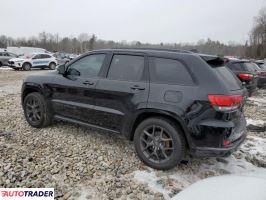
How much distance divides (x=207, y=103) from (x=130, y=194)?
1506mm

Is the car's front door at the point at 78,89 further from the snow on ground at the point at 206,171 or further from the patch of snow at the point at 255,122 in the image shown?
the patch of snow at the point at 255,122

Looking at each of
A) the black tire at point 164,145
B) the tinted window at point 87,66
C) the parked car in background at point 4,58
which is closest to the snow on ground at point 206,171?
the black tire at point 164,145

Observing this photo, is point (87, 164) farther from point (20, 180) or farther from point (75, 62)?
point (75, 62)

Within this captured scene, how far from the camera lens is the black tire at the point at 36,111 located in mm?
4797

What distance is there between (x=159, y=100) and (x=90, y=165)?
144 cm

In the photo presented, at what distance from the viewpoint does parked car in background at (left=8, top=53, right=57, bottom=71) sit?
793 inches

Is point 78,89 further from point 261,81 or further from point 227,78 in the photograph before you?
point 261,81

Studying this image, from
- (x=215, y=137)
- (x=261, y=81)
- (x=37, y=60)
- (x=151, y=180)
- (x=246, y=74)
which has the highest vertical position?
(x=37, y=60)

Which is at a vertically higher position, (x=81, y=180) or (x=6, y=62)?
(x=6, y=62)

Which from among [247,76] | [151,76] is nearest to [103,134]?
[151,76]

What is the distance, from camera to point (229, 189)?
1979 mm

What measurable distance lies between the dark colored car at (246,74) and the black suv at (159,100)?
5507mm

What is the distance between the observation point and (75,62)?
4.53 m

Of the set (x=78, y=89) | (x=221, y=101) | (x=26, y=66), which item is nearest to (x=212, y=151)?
(x=221, y=101)
